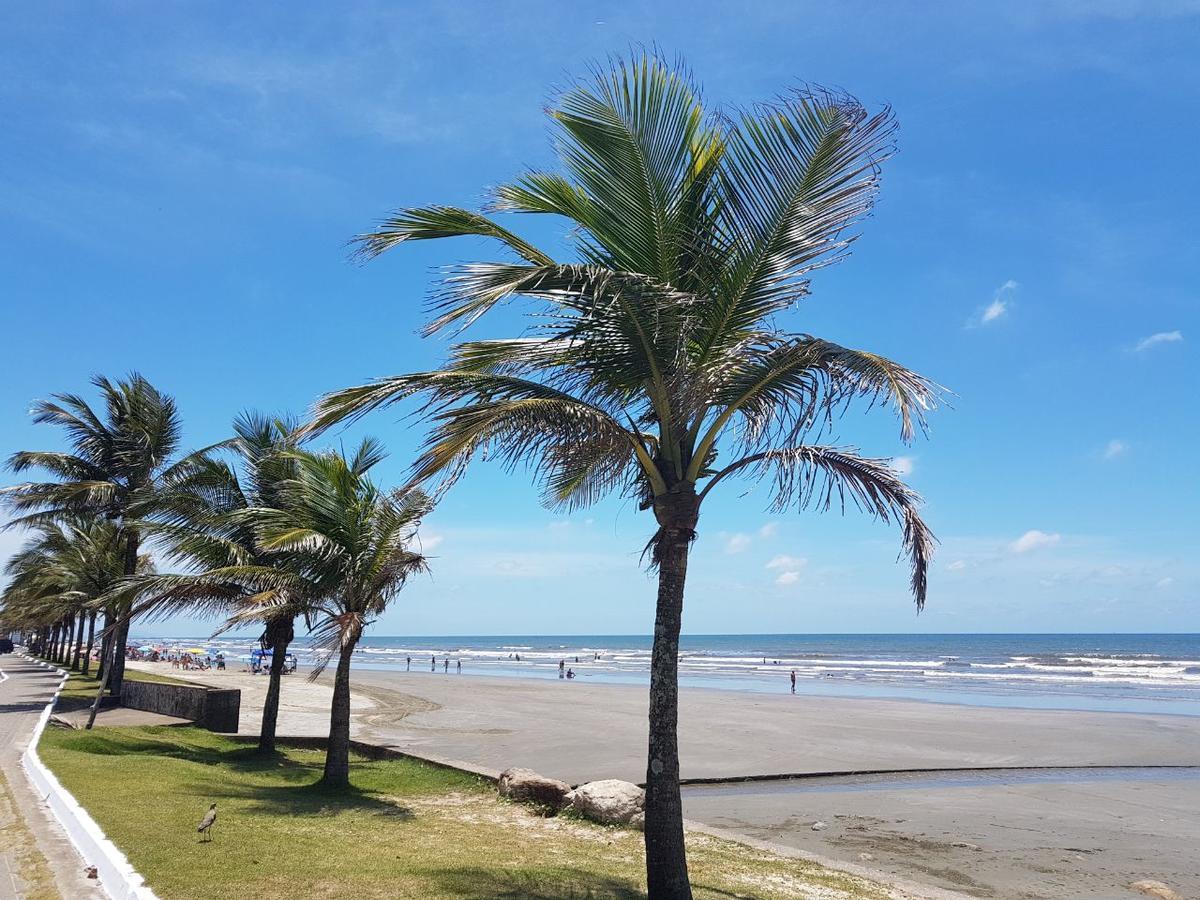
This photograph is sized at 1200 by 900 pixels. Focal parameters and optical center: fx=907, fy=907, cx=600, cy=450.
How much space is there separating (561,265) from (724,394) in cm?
159

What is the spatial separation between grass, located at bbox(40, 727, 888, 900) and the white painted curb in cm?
27

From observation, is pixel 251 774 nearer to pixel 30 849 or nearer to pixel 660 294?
pixel 30 849

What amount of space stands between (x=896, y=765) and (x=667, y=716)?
15151 mm

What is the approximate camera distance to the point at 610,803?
34.7 ft

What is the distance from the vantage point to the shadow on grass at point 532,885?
6836mm

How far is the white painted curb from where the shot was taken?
18.4 ft

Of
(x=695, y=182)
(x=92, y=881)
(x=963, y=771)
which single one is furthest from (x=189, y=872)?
(x=963, y=771)

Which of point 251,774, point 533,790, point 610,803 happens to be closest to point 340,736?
point 251,774

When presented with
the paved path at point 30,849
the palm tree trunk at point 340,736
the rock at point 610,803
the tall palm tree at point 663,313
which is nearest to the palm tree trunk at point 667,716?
the tall palm tree at point 663,313

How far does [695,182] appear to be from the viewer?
6602mm

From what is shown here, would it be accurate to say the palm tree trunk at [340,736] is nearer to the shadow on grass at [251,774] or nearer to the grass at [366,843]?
the shadow on grass at [251,774]

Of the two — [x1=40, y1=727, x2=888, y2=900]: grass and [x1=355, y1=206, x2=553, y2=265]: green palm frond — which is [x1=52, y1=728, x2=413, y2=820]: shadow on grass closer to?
[x1=40, y1=727, x2=888, y2=900]: grass

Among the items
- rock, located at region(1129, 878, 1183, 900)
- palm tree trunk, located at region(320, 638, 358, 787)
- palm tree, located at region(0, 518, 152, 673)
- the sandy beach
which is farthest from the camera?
Result: palm tree, located at region(0, 518, 152, 673)

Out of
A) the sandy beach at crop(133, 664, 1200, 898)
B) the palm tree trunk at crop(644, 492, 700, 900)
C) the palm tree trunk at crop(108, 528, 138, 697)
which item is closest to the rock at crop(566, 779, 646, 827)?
the sandy beach at crop(133, 664, 1200, 898)
